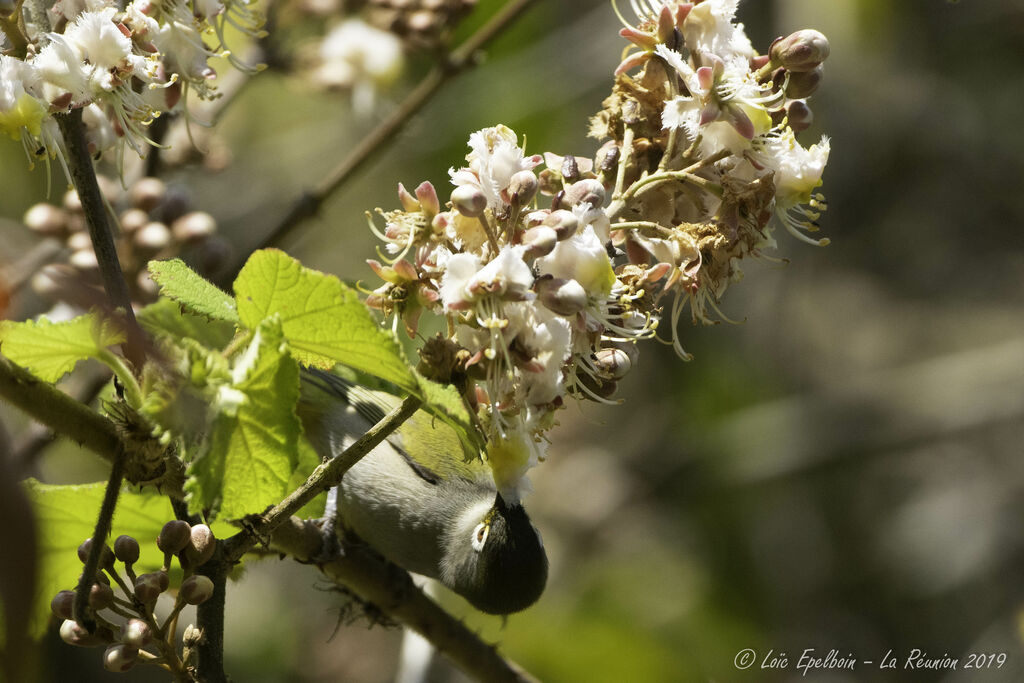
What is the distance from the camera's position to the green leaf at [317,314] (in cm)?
127

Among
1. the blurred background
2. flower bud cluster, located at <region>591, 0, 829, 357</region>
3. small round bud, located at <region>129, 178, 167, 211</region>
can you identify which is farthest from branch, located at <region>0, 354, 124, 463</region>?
the blurred background

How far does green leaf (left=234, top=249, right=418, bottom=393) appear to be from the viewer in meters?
1.27

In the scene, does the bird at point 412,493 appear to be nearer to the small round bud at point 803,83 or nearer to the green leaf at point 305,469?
the green leaf at point 305,469

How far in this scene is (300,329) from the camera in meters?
1.34

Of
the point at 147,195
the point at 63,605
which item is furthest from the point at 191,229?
the point at 63,605

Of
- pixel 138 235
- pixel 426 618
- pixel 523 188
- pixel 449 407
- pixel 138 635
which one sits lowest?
pixel 426 618

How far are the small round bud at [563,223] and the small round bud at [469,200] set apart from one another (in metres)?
0.10

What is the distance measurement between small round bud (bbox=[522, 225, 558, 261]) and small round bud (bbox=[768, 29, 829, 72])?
600mm

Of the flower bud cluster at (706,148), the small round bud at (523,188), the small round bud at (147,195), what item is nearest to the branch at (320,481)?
the small round bud at (523,188)

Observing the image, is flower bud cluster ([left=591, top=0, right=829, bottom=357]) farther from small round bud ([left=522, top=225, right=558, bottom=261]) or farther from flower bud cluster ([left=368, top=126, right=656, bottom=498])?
small round bud ([left=522, top=225, right=558, bottom=261])

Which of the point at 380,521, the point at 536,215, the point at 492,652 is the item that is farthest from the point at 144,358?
the point at 380,521

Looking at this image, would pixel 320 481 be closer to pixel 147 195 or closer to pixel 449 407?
pixel 449 407

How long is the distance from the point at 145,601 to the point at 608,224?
3.09 feet

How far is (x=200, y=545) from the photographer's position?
1.54 m
